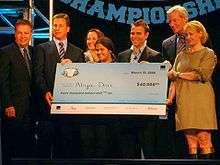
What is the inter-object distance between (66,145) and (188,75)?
1473mm

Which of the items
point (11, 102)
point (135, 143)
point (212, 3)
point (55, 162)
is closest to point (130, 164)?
point (55, 162)

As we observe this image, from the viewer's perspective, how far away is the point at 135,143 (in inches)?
197

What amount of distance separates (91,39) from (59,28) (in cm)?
35

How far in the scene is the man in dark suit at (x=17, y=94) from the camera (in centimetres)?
478

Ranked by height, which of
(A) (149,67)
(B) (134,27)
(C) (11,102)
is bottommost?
(C) (11,102)

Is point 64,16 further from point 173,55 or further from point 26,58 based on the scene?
point 173,55

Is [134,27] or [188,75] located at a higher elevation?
[134,27]

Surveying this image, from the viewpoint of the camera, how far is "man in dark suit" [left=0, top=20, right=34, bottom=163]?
478 cm

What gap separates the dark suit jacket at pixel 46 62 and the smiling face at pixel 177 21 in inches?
40.9

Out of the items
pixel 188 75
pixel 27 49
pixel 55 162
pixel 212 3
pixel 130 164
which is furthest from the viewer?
pixel 212 3

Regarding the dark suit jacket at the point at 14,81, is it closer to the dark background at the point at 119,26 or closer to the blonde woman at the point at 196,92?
the dark background at the point at 119,26

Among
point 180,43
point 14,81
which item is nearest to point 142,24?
point 180,43

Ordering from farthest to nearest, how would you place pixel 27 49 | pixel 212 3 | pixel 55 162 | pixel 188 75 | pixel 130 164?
pixel 212 3 < pixel 27 49 < pixel 188 75 < pixel 130 164 < pixel 55 162

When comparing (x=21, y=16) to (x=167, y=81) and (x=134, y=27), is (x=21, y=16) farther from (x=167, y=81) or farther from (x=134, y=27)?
(x=167, y=81)
